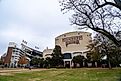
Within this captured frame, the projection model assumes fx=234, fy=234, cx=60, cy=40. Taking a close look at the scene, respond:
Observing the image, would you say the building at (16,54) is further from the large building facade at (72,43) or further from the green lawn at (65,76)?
the green lawn at (65,76)

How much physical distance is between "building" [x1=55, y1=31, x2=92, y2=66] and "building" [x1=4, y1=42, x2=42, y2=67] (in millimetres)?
24268

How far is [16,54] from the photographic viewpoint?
12269 centimetres

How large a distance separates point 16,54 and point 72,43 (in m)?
37.7

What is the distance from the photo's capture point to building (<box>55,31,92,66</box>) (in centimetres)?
9369

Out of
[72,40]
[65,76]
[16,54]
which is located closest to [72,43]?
[72,40]

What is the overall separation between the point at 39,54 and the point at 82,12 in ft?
400

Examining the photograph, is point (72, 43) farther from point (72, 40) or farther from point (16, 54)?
point (16, 54)

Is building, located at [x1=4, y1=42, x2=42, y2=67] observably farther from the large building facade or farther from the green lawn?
the green lawn

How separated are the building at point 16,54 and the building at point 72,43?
2427 centimetres

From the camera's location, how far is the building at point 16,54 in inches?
4590

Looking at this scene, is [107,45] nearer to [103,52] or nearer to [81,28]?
[103,52]

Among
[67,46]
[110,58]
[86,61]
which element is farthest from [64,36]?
[110,58]

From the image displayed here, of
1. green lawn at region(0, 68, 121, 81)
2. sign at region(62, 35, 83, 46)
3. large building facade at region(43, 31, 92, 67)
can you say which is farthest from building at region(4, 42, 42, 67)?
green lawn at region(0, 68, 121, 81)

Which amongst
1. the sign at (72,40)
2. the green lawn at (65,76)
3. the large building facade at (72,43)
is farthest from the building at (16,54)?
the green lawn at (65,76)
